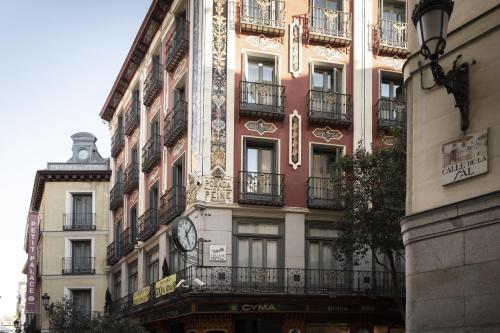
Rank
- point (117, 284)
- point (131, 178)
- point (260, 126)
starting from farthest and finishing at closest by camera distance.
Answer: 1. point (117, 284)
2. point (131, 178)
3. point (260, 126)

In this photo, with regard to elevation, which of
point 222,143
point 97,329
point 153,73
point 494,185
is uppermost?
point 153,73

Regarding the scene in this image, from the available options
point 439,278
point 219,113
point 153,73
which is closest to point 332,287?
point 219,113

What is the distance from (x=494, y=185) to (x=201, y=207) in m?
18.9

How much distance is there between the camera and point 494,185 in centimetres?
948

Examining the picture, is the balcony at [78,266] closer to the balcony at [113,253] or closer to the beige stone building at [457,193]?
the balcony at [113,253]

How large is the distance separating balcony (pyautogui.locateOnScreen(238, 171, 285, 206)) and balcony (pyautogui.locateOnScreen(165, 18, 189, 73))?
18.3 ft

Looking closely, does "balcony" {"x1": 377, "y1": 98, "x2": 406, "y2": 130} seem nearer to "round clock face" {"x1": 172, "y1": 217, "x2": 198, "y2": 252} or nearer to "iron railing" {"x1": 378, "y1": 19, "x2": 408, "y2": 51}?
"iron railing" {"x1": 378, "y1": 19, "x2": 408, "y2": 51}

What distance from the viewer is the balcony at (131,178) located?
39.2 meters

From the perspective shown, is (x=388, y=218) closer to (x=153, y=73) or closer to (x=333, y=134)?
(x=333, y=134)

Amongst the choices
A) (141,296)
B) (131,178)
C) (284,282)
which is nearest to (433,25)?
(284,282)

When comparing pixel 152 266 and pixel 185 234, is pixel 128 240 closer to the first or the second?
pixel 152 266

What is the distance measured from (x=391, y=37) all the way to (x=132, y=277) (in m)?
17.0

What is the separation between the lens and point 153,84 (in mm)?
35750

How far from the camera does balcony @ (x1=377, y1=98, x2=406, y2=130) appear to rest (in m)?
30.8
